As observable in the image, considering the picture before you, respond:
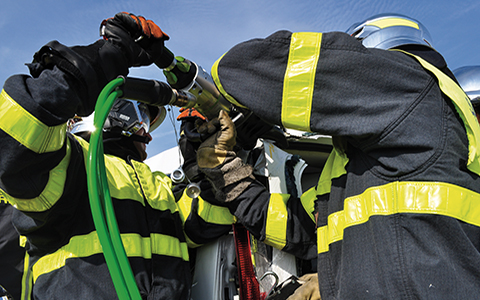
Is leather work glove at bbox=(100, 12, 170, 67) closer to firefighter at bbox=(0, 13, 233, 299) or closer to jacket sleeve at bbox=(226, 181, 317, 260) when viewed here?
firefighter at bbox=(0, 13, 233, 299)

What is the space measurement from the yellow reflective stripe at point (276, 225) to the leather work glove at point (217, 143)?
0.39m

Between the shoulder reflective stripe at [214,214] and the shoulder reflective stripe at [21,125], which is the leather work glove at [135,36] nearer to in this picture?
the shoulder reflective stripe at [21,125]

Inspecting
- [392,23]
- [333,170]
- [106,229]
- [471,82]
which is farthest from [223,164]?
[471,82]

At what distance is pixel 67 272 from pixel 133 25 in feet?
3.79

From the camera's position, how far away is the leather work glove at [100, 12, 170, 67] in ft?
5.03

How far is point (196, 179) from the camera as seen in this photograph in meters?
2.14

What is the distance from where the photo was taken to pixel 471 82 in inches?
100

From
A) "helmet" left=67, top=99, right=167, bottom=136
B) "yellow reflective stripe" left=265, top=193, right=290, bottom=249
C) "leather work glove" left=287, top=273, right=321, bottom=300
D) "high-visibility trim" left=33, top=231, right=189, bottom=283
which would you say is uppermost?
"helmet" left=67, top=99, right=167, bottom=136

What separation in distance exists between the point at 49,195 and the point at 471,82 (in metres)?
2.84

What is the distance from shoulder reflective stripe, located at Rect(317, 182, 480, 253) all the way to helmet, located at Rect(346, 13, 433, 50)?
2.34ft

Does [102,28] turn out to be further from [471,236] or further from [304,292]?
[471,236]

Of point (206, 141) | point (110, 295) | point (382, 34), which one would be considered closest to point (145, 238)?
point (110, 295)

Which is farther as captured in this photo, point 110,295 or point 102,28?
point 102,28

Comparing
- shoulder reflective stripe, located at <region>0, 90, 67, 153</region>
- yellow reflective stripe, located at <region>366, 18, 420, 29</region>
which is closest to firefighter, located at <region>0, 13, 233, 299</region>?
shoulder reflective stripe, located at <region>0, 90, 67, 153</region>
